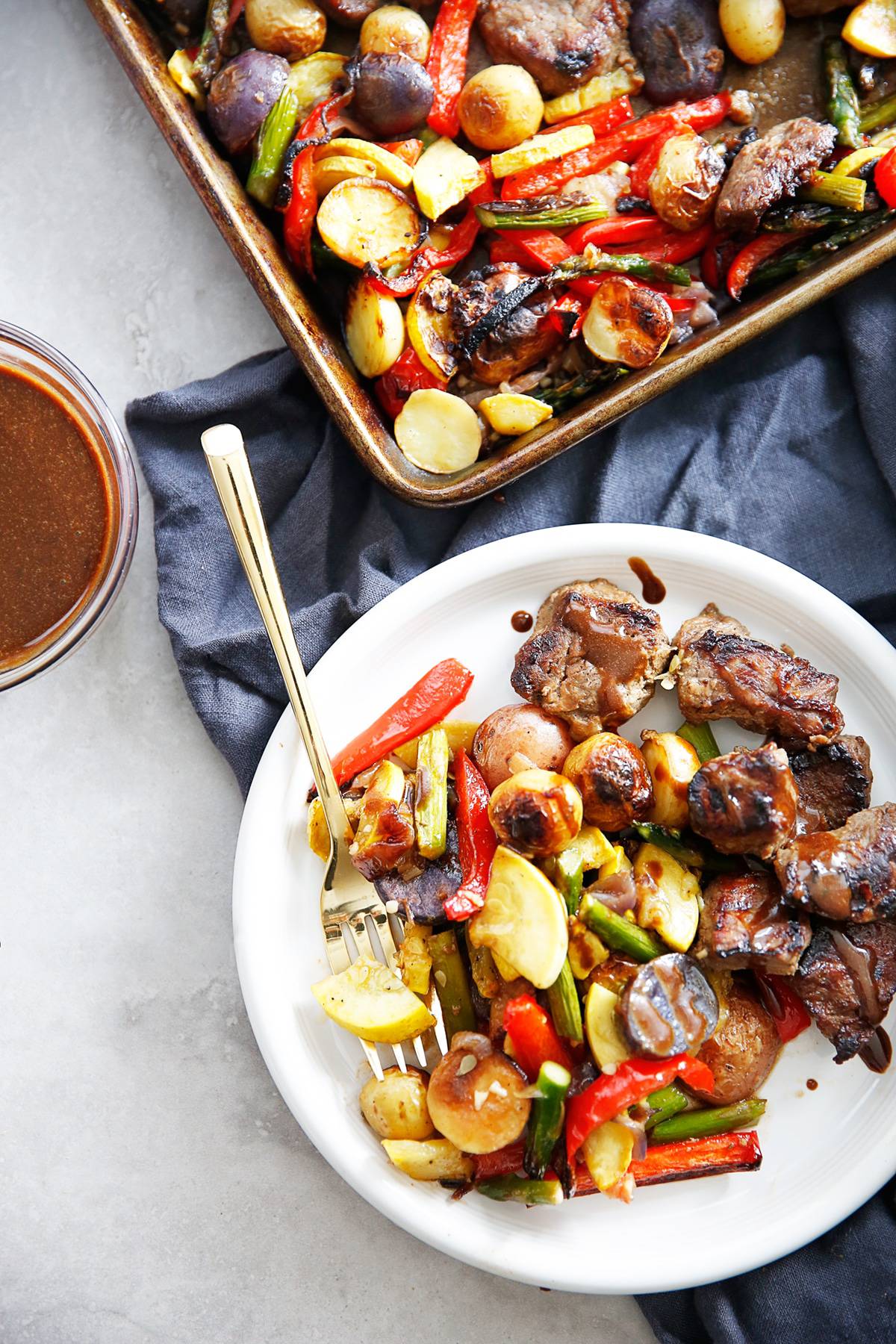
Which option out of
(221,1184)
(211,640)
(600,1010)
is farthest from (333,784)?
(221,1184)

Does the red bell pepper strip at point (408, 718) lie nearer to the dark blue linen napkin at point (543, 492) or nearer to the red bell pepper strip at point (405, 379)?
the dark blue linen napkin at point (543, 492)

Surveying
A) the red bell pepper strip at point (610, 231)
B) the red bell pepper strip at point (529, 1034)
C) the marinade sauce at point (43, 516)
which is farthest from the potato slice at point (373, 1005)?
the red bell pepper strip at point (610, 231)

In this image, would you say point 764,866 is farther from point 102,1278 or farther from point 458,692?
point 102,1278

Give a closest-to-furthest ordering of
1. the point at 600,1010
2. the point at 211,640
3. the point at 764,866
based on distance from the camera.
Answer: the point at 600,1010 → the point at 764,866 → the point at 211,640

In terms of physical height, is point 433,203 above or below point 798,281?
above

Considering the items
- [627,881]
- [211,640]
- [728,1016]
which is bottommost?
[728,1016]

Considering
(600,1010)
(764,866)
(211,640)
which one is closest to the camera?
(600,1010)

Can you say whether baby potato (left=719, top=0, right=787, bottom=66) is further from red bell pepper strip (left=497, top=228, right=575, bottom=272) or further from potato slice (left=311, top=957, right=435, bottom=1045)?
potato slice (left=311, top=957, right=435, bottom=1045)
